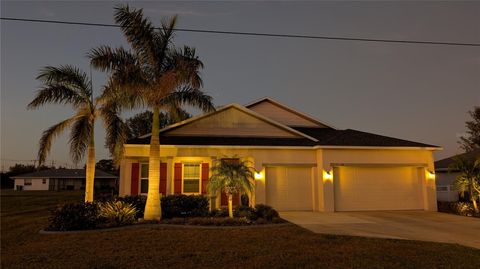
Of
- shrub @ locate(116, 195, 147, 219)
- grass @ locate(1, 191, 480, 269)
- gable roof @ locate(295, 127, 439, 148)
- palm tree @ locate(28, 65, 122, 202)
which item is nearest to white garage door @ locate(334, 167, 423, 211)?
gable roof @ locate(295, 127, 439, 148)

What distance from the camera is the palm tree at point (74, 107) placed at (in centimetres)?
1353

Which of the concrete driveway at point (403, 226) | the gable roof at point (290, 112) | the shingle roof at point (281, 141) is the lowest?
the concrete driveway at point (403, 226)

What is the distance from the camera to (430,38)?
13.6m

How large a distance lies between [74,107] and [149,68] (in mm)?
4267

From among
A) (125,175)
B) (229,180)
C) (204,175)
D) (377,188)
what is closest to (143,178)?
(125,175)

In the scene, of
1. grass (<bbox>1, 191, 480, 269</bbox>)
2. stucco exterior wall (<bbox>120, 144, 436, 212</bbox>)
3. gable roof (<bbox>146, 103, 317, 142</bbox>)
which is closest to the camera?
grass (<bbox>1, 191, 480, 269</bbox>)

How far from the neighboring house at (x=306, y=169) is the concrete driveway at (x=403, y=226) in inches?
77.6

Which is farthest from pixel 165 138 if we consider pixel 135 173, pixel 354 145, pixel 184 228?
pixel 354 145

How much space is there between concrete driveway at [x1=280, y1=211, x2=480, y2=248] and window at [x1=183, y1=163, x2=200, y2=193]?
5.54 meters

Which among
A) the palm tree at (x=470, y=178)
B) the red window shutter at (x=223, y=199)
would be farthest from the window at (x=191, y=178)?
the palm tree at (x=470, y=178)

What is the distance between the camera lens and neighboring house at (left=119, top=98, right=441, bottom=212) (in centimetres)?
1634

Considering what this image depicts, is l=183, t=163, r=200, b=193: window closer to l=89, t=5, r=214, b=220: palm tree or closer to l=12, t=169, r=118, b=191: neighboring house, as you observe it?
l=89, t=5, r=214, b=220: palm tree

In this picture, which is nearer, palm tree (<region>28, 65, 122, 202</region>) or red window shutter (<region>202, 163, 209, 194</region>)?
palm tree (<region>28, 65, 122, 202</region>)

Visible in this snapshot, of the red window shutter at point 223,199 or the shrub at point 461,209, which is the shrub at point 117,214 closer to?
the red window shutter at point 223,199
